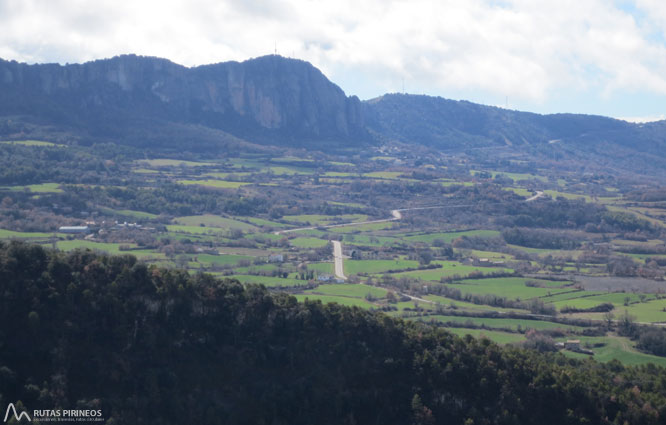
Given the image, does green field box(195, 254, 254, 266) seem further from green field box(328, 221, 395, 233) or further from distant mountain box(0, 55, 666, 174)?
distant mountain box(0, 55, 666, 174)

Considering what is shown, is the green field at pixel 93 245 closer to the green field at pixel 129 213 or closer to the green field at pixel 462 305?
the green field at pixel 129 213

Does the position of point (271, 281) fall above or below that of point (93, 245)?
below

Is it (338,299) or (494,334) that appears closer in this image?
(494,334)

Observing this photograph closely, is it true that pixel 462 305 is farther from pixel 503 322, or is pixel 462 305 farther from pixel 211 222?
pixel 211 222

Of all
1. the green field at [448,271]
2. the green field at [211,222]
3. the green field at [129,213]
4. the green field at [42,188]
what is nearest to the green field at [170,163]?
the green field at [42,188]

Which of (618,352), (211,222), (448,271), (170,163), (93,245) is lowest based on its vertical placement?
(618,352)

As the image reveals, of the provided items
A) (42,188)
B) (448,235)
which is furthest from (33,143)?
(448,235)
